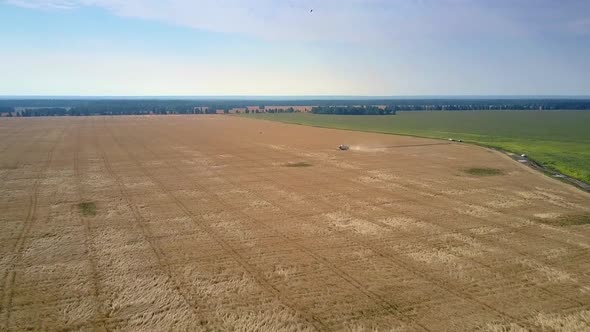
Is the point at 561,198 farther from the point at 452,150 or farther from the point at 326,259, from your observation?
the point at 452,150

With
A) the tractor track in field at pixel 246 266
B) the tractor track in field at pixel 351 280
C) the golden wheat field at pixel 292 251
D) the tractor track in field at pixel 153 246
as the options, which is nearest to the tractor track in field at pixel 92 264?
the golden wheat field at pixel 292 251

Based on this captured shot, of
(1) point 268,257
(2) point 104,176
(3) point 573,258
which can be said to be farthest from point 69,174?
(3) point 573,258

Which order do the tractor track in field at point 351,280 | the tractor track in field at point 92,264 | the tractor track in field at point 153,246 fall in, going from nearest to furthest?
the tractor track in field at point 92,264 → the tractor track in field at point 351,280 → the tractor track in field at point 153,246

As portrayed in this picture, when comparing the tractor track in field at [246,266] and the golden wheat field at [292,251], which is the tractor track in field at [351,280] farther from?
the tractor track in field at [246,266]

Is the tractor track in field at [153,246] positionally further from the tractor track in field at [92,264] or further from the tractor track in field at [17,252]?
the tractor track in field at [17,252]

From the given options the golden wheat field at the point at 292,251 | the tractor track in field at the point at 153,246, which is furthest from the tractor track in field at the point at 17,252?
the tractor track in field at the point at 153,246

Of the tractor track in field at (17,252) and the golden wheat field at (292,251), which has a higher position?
the tractor track in field at (17,252)

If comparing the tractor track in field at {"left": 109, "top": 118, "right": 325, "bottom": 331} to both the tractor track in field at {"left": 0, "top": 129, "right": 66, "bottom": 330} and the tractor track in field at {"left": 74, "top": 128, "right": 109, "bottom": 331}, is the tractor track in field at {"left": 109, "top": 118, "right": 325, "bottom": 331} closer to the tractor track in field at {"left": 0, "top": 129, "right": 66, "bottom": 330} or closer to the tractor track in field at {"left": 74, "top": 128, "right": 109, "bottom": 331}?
the tractor track in field at {"left": 74, "top": 128, "right": 109, "bottom": 331}

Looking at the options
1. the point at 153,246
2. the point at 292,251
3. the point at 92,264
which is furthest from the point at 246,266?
the point at 92,264

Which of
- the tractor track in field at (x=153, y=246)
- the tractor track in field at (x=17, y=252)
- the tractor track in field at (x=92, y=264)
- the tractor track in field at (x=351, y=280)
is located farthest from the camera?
the tractor track in field at (x=153, y=246)

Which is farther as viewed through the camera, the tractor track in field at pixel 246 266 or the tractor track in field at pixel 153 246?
the tractor track in field at pixel 153 246
